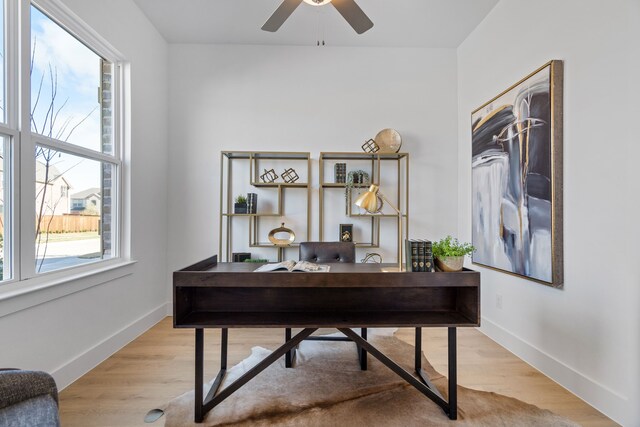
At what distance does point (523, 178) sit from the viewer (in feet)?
7.45

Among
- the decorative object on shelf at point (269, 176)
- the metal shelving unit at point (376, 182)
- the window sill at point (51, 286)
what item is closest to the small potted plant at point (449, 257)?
the metal shelving unit at point (376, 182)

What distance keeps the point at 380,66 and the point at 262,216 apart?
2.19 meters

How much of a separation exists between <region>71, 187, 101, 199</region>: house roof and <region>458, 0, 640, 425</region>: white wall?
340 centimetres

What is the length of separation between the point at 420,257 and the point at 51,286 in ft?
7.19

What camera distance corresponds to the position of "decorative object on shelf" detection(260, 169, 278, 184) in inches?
128

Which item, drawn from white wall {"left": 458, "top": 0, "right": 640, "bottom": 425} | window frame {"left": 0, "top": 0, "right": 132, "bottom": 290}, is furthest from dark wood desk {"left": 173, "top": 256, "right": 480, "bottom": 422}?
window frame {"left": 0, "top": 0, "right": 132, "bottom": 290}

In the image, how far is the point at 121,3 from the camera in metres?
2.55

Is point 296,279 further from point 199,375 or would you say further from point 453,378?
point 453,378

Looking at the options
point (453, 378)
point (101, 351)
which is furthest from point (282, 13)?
point (101, 351)

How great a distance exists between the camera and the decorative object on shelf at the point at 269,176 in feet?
10.7

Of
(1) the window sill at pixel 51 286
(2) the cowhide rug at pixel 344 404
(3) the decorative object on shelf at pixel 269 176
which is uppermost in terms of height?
(3) the decorative object on shelf at pixel 269 176

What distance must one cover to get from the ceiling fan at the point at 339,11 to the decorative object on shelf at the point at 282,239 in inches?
75.1

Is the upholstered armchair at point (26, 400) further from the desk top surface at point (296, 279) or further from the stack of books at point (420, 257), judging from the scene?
the stack of books at point (420, 257)

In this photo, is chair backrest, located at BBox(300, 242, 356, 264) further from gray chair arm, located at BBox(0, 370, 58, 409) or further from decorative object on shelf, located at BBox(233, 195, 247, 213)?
gray chair arm, located at BBox(0, 370, 58, 409)
